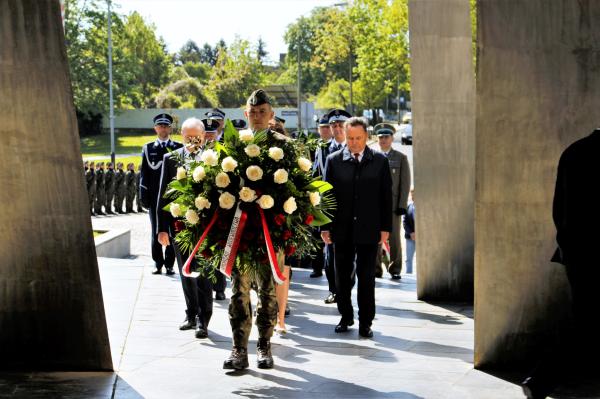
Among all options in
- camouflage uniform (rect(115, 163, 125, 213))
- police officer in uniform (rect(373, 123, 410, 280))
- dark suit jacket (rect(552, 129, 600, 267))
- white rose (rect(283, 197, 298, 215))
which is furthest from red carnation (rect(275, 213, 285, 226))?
camouflage uniform (rect(115, 163, 125, 213))

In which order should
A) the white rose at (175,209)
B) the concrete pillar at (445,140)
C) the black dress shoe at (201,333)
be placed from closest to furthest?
the white rose at (175,209) → the black dress shoe at (201,333) → the concrete pillar at (445,140)

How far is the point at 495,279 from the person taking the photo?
7.52 metres

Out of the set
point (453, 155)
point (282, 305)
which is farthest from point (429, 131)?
point (282, 305)

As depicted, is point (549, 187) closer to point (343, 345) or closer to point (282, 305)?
point (343, 345)

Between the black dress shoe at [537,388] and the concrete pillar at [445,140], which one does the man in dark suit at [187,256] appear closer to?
the concrete pillar at [445,140]

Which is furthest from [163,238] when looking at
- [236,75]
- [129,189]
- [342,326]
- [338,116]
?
[236,75]

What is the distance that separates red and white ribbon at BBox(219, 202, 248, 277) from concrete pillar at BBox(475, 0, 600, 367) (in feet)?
6.11

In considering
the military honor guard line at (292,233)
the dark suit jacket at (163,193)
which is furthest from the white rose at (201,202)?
the dark suit jacket at (163,193)

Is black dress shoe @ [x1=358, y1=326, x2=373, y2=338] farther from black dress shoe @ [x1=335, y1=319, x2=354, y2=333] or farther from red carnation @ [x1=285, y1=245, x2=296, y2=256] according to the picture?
red carnation @ [x1=285, y1=245, x2=296, y2=256]

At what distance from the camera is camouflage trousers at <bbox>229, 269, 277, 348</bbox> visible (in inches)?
322

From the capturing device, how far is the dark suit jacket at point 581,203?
6125 millimetres

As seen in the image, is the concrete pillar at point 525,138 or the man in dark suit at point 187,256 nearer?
the concrete pillar at point 525,138

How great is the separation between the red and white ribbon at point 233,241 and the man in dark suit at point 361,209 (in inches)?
75.3

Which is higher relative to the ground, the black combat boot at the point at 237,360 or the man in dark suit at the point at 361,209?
the man in dark suit at the point at 361,209
